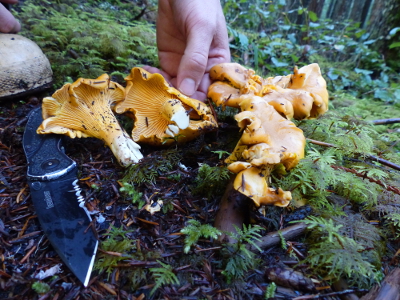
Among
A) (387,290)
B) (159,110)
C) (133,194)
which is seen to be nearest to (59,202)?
(133,194)

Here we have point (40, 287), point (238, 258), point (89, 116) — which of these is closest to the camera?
point (40, 287)

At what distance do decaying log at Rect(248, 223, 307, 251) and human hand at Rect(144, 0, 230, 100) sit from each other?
4.69ft

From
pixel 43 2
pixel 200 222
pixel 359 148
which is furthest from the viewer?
pixel 43 2

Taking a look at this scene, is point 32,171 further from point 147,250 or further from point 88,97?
point 147,250

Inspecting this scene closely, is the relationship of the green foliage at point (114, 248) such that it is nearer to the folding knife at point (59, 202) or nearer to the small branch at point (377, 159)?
the folding knife at point (59, 202)

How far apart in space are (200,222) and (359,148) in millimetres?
1502

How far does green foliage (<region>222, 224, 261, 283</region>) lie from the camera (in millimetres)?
1292

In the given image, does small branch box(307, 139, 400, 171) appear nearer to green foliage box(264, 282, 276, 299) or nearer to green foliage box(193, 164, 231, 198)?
green foliage box(193, 164, 231, 198)

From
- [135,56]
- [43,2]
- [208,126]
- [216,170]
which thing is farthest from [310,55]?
[43,2]

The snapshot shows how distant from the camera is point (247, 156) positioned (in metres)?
1.53

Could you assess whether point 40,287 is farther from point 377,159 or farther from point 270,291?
point 377,159

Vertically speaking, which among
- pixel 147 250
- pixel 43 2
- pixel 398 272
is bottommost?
pixel 147 250

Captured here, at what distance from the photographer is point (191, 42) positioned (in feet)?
7.48

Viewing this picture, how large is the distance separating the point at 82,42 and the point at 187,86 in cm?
209
